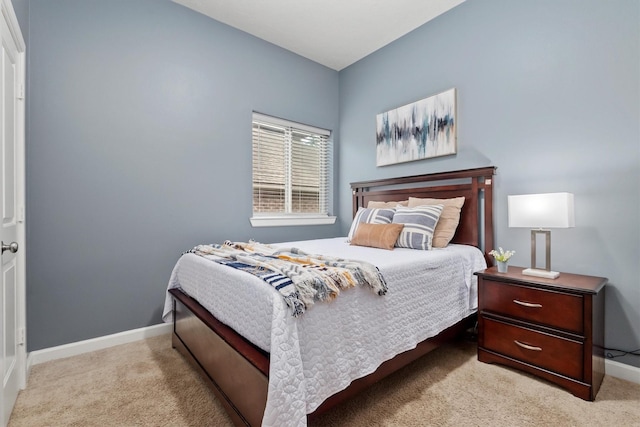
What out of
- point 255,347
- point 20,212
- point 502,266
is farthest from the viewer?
point 502,266

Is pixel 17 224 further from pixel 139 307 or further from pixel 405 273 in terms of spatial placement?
pixel 405 273

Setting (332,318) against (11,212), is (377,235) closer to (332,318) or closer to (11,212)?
(332,318)

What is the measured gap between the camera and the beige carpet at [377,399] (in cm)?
153

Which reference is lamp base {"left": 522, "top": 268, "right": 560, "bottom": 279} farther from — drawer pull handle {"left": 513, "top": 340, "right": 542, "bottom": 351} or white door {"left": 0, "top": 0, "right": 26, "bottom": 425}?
white door {"left": 0, "top": 0, "right": 26, "bottom": 425}

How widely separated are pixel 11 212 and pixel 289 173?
241 cm

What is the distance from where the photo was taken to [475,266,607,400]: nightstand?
1701 millimetres

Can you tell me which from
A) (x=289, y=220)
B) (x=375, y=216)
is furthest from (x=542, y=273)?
(x=289, y=220)

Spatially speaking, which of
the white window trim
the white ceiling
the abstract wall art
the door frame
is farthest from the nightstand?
the door frame

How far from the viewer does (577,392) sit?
171 cm

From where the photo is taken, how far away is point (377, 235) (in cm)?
253

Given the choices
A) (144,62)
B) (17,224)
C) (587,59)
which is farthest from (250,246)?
(587,59)

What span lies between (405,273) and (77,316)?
8.00ft

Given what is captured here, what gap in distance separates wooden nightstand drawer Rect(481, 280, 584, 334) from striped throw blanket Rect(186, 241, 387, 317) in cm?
98

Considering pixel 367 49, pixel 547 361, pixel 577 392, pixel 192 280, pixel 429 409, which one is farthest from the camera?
pixel 367 49
